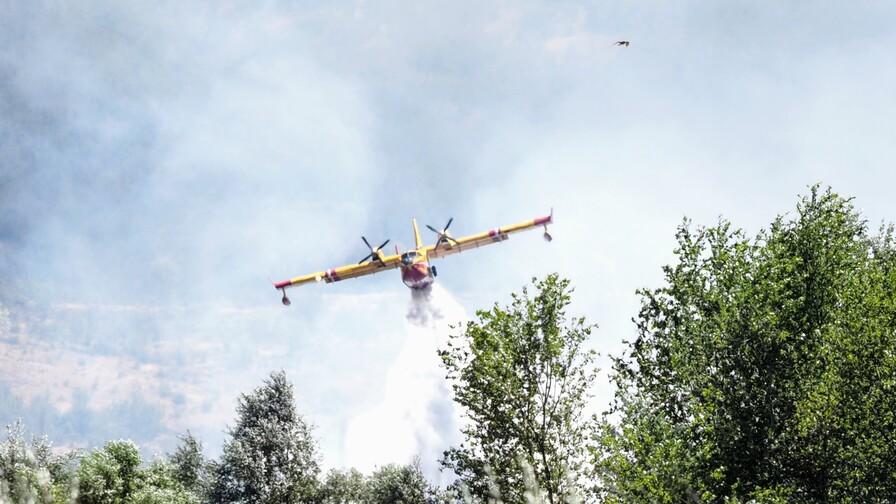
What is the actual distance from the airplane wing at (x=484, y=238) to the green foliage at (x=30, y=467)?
5312 cm

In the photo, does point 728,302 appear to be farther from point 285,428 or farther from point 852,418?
point 285,428

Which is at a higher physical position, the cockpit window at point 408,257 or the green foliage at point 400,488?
the cockpit window at point 408,257

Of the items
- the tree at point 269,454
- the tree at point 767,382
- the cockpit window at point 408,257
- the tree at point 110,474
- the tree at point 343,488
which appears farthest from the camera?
the cockpit window at point 408,257

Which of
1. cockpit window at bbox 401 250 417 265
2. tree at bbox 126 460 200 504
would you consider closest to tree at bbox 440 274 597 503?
tree at bbox 126 460 200 504

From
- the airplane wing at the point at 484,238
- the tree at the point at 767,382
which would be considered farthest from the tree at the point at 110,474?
the airplane wing at the point at 484,238

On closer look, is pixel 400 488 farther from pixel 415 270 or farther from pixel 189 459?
pixel 189 459

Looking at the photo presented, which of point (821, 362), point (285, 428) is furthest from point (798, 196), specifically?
point (285, 428)

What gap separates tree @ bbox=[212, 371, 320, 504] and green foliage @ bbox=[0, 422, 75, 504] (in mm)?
13874

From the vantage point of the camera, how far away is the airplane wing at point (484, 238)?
105 metres

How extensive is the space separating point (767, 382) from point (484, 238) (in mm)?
71136

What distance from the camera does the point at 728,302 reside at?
37.2 metres

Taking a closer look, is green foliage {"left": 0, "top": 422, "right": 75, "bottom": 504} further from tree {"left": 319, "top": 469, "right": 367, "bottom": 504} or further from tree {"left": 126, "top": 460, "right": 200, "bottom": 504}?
tree {"left": 319, "top": 469, "right": 367, "bottom": 504}

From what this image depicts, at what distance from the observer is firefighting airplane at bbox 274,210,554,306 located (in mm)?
101250

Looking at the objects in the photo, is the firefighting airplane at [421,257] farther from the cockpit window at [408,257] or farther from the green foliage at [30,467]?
the green foliage at [30,467]
